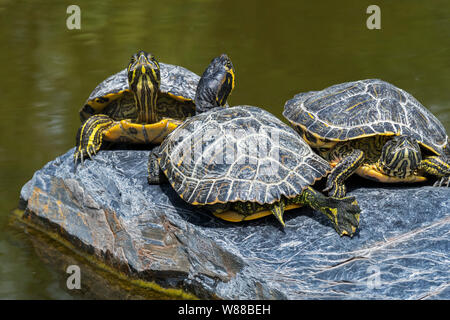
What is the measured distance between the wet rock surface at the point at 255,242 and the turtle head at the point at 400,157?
14 centimetres

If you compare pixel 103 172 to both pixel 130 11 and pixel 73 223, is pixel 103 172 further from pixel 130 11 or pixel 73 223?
pixel 130 11

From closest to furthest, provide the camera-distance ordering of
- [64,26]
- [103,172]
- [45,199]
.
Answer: [103,172]
[45,199]
[64,26]

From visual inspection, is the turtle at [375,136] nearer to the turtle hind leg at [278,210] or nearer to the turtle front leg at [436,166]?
the turtle front leg at [436,166]

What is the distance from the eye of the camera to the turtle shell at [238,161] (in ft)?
11.1

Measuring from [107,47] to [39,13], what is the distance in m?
1.95

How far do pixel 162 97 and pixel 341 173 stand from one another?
1656 mm

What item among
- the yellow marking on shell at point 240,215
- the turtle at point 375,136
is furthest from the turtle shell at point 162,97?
the yellow marking on shell at point 240,215

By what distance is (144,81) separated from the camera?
436cm

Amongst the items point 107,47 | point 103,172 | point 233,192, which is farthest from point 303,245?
point 107,47

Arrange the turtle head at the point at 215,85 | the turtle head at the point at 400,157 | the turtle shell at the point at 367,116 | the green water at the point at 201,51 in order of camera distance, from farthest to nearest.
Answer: the green water at the point at 201,51
the turtle head at the point at 215,85
the turtle shell at the point at 367,116
the turtle head at the point at 400,157

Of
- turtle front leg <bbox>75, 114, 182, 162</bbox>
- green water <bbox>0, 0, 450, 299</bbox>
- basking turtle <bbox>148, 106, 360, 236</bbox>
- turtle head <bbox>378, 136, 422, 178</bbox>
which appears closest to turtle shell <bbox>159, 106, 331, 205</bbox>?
basking turtle <bbox>148, 106, 360, 236</bbox>

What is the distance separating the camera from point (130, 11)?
9445mm

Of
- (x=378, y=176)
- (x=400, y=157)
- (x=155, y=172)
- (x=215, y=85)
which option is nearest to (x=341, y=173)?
(x=378, y=176)

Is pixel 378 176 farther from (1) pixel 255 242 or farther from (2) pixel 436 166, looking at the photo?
(1) pixel 255 242
